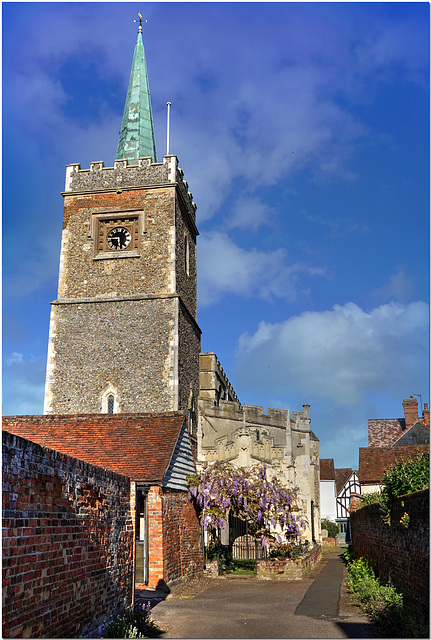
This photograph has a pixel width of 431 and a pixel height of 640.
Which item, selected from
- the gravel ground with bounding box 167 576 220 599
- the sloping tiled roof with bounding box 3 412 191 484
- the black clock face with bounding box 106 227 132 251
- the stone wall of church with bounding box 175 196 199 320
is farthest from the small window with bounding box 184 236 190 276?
the gravel ground with bounding box 167 576 220 599

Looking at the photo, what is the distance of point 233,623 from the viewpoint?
9.68 m

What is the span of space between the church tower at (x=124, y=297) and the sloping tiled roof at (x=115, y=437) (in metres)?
6.14

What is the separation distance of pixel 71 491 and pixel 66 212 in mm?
20161

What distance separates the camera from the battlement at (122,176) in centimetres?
2533

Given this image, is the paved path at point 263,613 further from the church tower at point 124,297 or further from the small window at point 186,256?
the small window at point 186,256

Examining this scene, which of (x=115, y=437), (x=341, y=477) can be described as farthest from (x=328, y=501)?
(x=115, y=437)

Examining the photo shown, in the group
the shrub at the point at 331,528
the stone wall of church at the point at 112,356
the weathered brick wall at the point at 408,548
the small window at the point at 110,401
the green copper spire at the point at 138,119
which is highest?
the green copper spire at the point at 138,119

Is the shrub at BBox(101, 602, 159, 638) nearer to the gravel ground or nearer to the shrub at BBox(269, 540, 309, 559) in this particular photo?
the gravel ground

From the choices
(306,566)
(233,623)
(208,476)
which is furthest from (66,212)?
(233,623)

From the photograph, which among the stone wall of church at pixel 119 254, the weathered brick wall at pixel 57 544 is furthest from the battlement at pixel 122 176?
the weathered brick wall at pixel 57 544

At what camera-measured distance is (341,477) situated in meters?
54.0

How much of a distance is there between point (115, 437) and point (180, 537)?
293cm

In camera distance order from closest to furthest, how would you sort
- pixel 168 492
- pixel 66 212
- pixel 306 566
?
pixel 168 492 < pixel 306 566 < pixel 66 212

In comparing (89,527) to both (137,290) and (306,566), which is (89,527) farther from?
(137,290)
